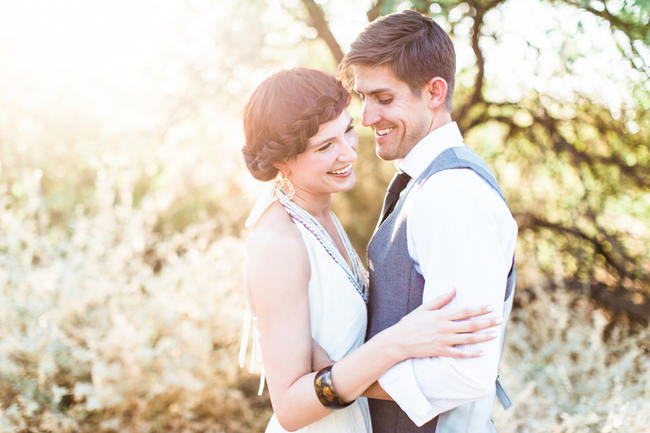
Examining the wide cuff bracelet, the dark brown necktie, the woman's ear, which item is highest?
the woman's ear

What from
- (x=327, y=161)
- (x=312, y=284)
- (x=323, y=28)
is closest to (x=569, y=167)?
(x=323, y=28)

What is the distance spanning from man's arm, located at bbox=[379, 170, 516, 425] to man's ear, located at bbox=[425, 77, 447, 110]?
50 centimetres

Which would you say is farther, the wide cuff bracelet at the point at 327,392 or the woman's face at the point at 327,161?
the woman's face at the point at 327,161

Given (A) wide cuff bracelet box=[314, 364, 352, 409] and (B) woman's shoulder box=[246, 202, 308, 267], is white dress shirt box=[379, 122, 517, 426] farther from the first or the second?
(B) woman's shoulder box=[246, 202, 308, 267]

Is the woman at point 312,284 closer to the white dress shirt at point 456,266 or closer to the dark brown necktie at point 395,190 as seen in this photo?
the white dress shirt at point 456,266

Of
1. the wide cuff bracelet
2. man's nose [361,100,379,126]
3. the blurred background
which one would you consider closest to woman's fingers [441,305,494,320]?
the wide cuff bracelet

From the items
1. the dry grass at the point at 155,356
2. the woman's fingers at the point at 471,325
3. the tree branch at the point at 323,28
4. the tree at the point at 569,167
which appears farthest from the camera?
the tree branch at the point at 323,28

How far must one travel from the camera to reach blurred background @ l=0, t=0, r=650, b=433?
11.1 feet

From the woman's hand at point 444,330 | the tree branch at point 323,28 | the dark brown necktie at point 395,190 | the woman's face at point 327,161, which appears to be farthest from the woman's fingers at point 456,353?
the tree branch at point 323,28

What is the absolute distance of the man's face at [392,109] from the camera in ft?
5.99

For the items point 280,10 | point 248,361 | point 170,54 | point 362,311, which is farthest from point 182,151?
point 362,311

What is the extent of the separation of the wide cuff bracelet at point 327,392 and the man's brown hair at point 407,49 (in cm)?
97

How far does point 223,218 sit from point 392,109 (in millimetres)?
4645

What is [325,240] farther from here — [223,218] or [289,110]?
[223,218]
